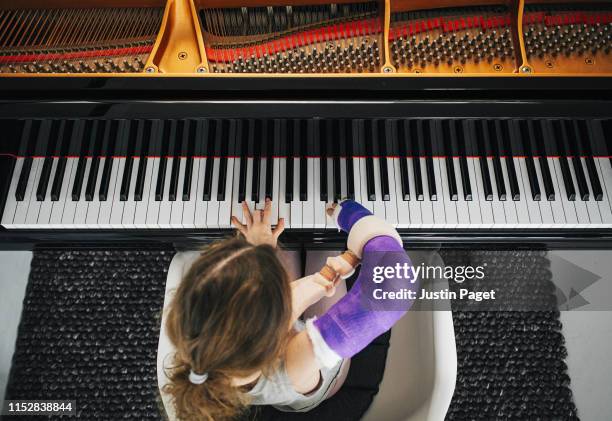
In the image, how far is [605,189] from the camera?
2250 mm

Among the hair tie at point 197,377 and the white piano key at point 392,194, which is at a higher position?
the white piano key at point 392,194

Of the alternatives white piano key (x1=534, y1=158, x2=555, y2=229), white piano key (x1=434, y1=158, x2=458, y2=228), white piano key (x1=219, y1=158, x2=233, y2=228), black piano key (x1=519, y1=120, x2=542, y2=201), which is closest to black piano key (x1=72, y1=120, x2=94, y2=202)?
white piano key (x1=219, y1=158, x2=233, y2=228)

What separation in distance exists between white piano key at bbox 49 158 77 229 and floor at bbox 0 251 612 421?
1226 millimetres

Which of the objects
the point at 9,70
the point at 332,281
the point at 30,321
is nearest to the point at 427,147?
the point at 332,281

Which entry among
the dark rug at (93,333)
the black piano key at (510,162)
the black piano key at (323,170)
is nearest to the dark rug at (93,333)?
the dark rug at (93,333)

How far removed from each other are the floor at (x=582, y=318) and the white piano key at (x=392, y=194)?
150 cm

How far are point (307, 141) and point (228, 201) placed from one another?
45 cm

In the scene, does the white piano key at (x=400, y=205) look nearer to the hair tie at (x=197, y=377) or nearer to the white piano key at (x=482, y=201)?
the white piano key at (x=482, y=201)

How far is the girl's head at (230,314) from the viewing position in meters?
1.37

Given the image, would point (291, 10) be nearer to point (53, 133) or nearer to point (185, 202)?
point (185, 202)

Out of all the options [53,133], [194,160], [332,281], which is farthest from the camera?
[194,160]

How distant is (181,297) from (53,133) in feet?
3.83

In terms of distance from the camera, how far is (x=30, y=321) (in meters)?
3.10

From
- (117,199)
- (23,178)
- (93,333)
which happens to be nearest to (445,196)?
(117,199)
